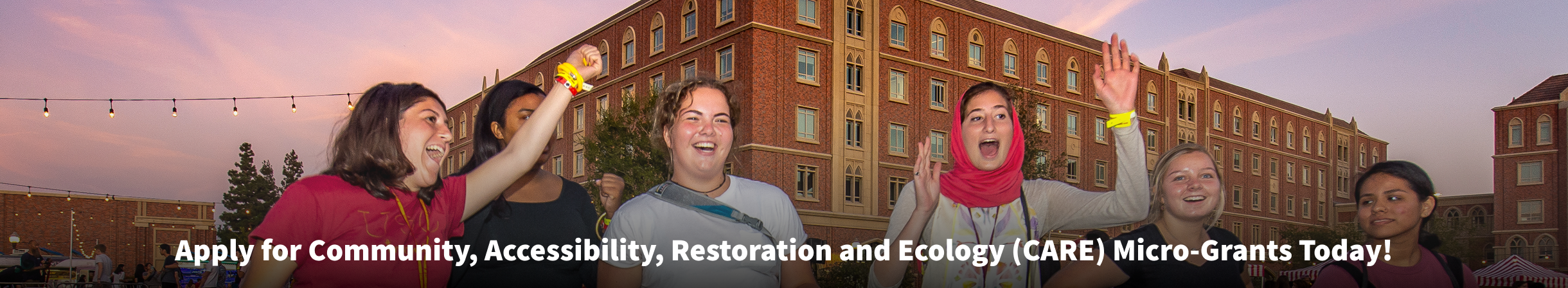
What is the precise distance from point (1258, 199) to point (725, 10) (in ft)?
74.6

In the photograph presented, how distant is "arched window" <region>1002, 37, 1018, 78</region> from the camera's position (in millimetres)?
29828

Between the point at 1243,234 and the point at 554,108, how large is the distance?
38.2m

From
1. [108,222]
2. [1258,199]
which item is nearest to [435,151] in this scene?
[1258,199]

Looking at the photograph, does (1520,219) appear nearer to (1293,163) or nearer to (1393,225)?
(1293,163)

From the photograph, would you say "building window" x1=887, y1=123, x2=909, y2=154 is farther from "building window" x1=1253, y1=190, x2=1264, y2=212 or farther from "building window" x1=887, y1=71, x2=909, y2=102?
"building window" x1=1253, y1=190, x2=1264, y2=212

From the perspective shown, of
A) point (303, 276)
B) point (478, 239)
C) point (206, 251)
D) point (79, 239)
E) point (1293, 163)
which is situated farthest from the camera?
point (79, 239)

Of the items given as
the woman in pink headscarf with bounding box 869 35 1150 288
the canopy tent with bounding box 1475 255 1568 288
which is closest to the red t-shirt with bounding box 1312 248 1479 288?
the woman in pink headscarf with bounding box 869 35 1150 288

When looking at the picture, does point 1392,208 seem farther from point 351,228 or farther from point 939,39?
point 939,39

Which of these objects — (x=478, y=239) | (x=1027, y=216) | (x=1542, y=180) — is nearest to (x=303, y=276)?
(x=478, y=239)

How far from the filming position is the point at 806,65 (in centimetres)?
2608

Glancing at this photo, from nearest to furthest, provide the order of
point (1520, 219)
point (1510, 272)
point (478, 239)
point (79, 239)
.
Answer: point (478, 239) → point (1510, 272) → point (1520, 219) → point (79, 239)

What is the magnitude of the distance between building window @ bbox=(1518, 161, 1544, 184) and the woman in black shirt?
42.1 metres

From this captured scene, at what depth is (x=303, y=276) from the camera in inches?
141

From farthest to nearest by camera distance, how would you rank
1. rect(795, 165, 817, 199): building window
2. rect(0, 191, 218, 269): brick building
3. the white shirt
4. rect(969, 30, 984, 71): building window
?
rect(0, 191, 218, 269): brick building
rect(969, 30, 984, 71): building window
rect(795, 165, 817, 199): building window
the white shirt
